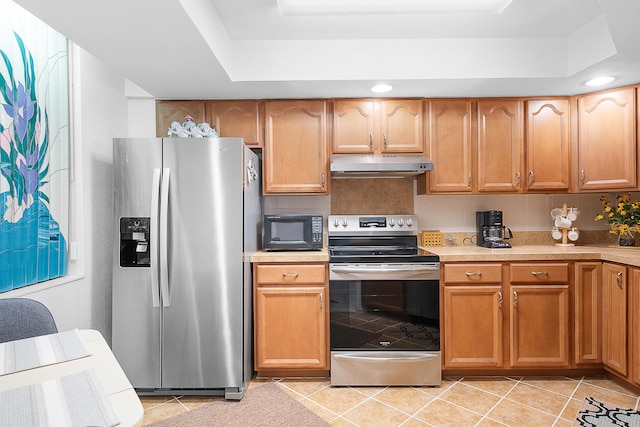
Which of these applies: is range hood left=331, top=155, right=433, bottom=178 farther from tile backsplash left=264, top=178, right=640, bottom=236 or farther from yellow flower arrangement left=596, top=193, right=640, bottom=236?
yellow flower arrangement left=596, top=193, right=640, bottom=236

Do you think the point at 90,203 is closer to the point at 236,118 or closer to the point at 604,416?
the point at 236,118

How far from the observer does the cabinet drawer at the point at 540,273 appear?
8.51 ft

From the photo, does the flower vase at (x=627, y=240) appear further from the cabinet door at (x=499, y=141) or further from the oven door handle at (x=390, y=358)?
the oven door handle at (x=390, y=358)

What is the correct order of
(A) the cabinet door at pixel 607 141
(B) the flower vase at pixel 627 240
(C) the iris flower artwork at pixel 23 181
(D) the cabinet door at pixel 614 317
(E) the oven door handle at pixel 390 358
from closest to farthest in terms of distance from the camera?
(C) the iris flower artwork at pixel 23 181, (D) the cabinet door at pixel 614 317, (E) the oven door handle at pixel 390 358, (A) the cabinet door at pixel 607 141, (B) the flower vase at pixel 627 240

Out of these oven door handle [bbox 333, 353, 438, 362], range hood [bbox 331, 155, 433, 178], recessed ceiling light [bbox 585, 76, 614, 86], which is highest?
recessed ceiling light [bbox 585, 76, 614, 86]

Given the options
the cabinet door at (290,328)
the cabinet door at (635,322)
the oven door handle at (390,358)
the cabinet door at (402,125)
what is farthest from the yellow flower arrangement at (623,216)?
the cabinet door at (290,328)

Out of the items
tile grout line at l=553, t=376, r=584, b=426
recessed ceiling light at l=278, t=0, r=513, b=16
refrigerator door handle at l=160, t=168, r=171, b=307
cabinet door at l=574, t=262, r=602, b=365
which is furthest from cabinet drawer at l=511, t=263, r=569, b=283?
refrigerator door handle at l=160, t=168, r=171, b=307

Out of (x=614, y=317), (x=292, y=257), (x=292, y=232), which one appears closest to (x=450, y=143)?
(x=292, y=232)

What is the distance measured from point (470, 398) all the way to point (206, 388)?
1738 mm

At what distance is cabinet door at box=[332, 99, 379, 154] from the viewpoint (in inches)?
114

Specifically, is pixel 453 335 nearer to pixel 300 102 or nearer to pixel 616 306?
pixel 616 306

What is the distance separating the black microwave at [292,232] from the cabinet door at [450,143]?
1.01 m

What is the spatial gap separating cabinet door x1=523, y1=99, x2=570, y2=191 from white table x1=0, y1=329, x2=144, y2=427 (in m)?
3.00

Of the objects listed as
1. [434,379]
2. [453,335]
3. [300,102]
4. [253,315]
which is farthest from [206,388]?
[300,102]
